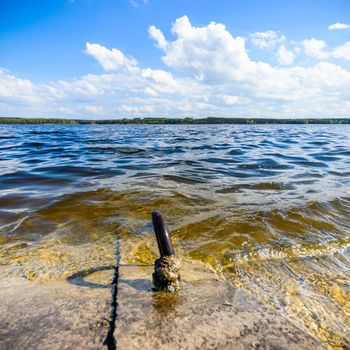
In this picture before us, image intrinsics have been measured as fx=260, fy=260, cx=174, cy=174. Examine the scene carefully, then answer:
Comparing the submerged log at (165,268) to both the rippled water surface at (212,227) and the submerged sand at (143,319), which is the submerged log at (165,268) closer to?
the submerged sand at (143,319)

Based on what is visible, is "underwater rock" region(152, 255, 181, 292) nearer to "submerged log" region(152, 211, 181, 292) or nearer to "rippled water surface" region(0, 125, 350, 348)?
"submerged log" region(152, 211, 181, 292)

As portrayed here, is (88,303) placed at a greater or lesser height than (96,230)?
greater

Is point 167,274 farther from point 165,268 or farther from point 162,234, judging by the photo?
point 162,234

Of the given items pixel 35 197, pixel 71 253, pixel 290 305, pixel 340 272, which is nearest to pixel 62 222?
pixel 71 253

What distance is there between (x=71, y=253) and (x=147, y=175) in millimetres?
5231

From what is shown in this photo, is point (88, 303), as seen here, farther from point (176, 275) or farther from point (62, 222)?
point (62, 222)

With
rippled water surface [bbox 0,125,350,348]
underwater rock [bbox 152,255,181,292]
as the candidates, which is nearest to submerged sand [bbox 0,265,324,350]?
underwater rock [bbox 152,255,181,292]

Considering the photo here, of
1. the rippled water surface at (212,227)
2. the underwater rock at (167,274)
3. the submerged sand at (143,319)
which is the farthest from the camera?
the rippled water surface at (212,227)

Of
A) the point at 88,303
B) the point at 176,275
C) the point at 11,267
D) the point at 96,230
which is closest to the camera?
the point at 88,303

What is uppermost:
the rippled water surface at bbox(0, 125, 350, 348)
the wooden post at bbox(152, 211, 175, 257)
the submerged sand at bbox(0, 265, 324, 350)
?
the wooden post at bbox(152, 211, 175, 257)

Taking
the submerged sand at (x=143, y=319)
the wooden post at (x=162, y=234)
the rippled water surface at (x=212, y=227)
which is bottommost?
the rippled water surface at (x=212, y=227)

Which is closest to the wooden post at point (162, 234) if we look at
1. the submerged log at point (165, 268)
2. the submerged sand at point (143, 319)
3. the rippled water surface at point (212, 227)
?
the submerged log at point (165, 268)

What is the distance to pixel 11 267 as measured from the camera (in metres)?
3.05

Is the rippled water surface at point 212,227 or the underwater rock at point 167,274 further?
the rippled water surface at point 212,227
